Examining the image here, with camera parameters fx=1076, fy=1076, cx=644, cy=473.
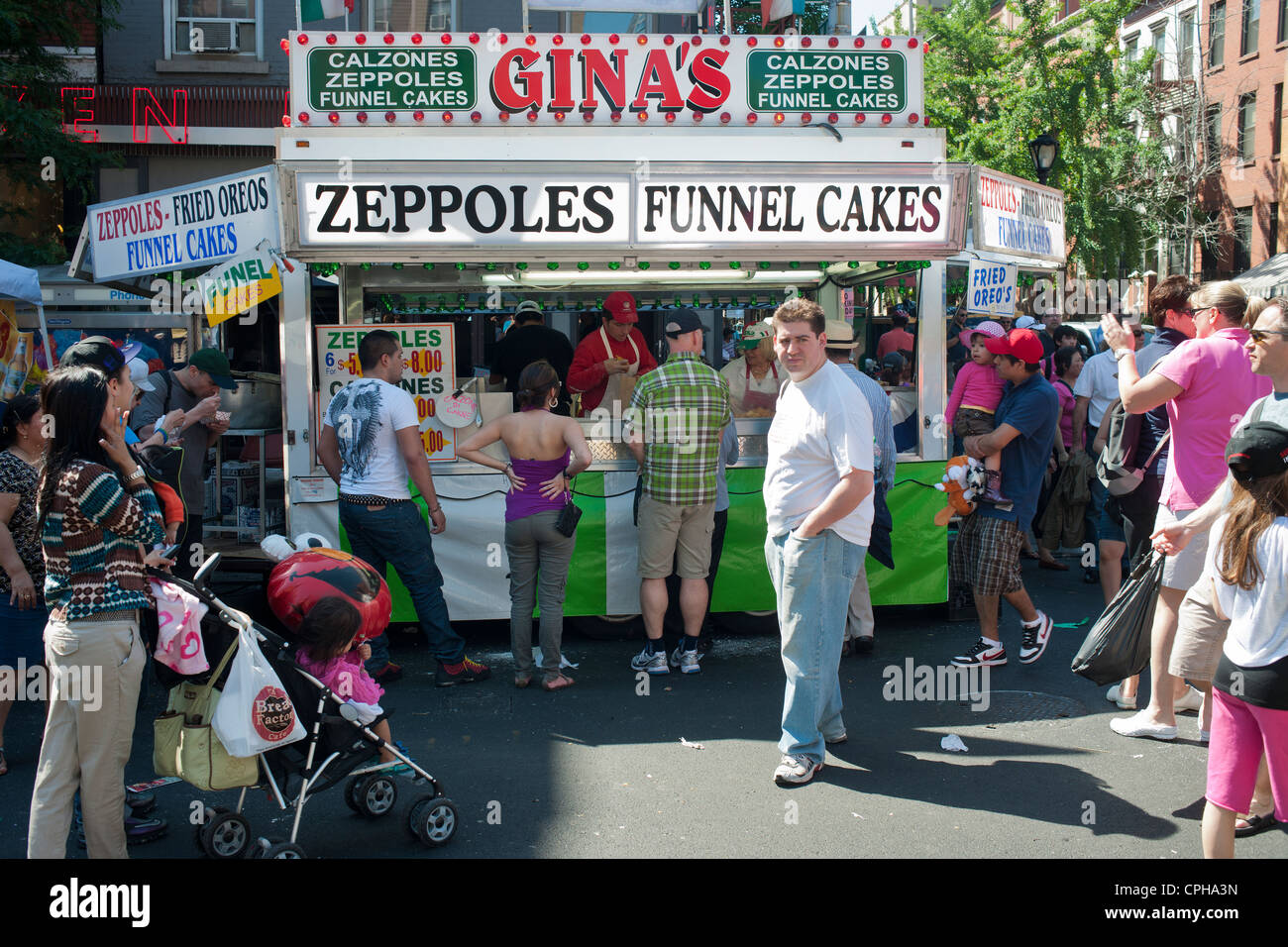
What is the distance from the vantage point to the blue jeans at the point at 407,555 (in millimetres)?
5910

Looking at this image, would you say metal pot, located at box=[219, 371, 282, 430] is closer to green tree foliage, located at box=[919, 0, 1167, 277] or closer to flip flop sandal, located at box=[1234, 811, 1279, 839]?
flip flop sandal, located at box=[1234, 811, 1279, 839]

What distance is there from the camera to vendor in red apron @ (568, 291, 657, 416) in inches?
298

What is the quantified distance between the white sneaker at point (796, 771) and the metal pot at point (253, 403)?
191 inches

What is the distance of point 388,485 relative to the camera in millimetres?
5895

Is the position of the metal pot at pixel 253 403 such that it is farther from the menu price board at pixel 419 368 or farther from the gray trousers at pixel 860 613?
the gray trousers at pixel 860 613

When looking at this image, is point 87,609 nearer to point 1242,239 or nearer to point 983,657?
point 983,657

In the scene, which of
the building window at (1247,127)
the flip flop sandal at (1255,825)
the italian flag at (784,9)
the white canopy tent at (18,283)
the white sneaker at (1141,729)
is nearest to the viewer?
the flip flop sandal at (1255,825)

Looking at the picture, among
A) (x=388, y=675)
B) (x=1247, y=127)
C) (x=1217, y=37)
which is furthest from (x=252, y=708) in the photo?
(x=1217, y=37)

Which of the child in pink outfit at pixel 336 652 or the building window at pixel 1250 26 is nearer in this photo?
the child in pink outfit at pixel 336 652

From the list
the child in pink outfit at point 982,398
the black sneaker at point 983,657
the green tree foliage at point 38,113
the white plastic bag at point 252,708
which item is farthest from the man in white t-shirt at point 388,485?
the green tree foliage at point 38,113

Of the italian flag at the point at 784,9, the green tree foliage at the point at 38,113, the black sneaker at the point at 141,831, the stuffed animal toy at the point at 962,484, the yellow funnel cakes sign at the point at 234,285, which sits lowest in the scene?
the black sneaker at the point at 141,831

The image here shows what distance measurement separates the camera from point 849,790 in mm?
4535

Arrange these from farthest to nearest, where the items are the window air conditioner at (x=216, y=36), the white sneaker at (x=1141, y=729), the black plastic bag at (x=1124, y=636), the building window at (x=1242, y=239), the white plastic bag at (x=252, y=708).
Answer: the building window at (x=1242, y=239) < the window air conditioner at (x=216, y=36) < the white sneaker at (x=1141, y=729) < the black plastic bag at (x=1124, y=636) < the white plastic bag at (x=252, y=708)
